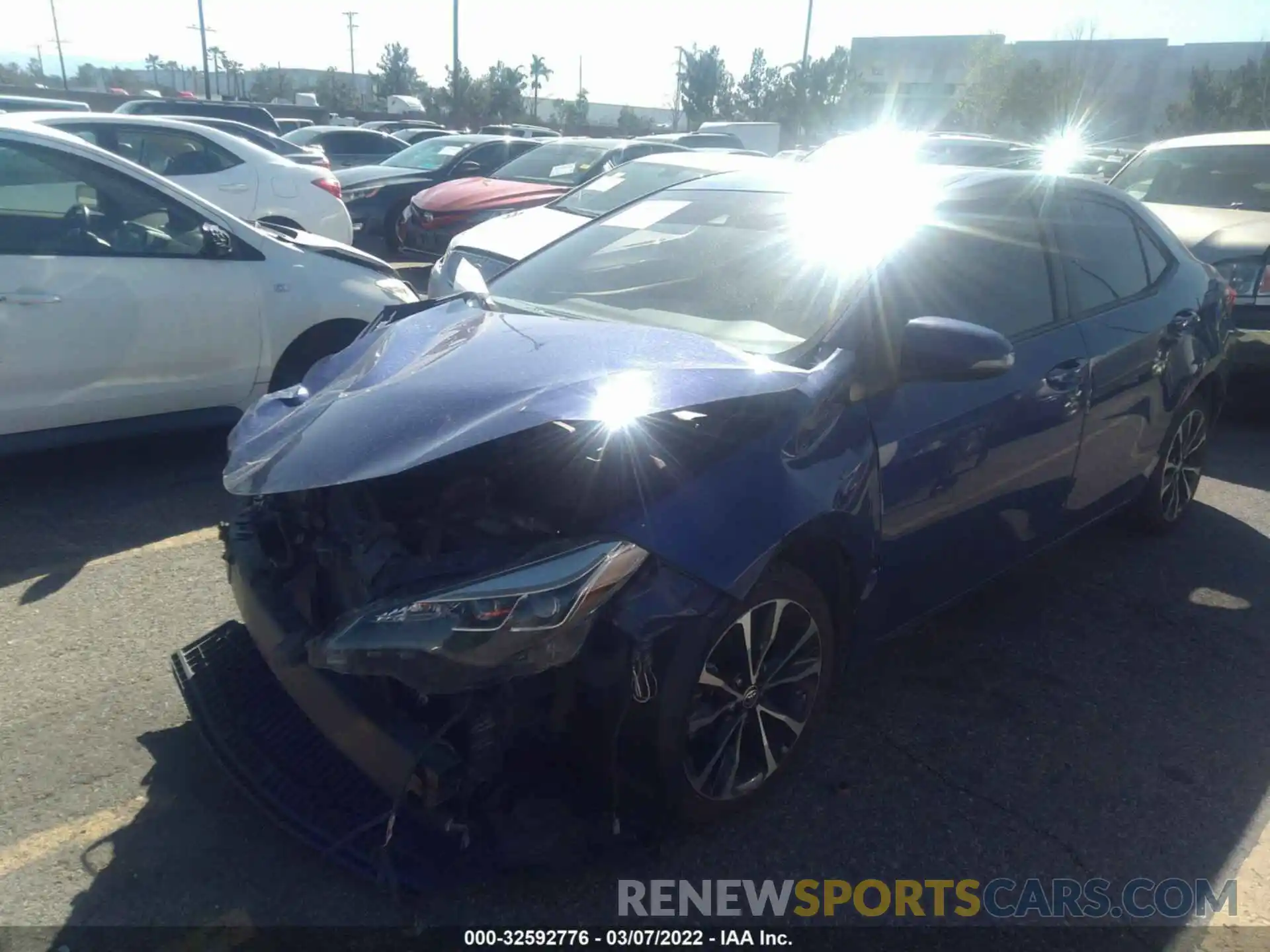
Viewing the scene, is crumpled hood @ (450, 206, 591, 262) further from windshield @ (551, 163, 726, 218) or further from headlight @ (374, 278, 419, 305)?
headlight @ (374, 278, 419, 305)

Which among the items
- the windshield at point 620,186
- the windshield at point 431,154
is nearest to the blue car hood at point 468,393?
the windshield at point 620,186

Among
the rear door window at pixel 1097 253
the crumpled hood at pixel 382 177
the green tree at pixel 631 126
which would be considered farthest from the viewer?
the green tree at pixel 631 126

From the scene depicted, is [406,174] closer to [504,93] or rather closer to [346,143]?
[346,143]

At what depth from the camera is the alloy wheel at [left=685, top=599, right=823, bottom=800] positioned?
2721 mm

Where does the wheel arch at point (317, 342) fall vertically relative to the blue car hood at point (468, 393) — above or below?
below

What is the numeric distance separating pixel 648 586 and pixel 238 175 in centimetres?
847

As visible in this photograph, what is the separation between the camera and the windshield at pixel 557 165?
12234mm

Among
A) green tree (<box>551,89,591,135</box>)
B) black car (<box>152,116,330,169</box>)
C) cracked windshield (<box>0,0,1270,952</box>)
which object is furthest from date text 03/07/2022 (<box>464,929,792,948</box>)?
green tree (<box>551,89,591,135</box>)

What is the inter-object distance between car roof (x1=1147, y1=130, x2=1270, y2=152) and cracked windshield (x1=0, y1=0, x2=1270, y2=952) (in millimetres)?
4138

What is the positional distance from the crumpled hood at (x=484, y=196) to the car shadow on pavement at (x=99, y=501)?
6024 millimetres

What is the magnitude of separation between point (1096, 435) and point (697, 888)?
2.39 metres

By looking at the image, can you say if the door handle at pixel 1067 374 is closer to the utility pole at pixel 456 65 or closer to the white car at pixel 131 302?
the white car at pixel 131 302

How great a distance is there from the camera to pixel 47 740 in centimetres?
316

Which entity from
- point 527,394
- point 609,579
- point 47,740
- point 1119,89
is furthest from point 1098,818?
point 1119,89
